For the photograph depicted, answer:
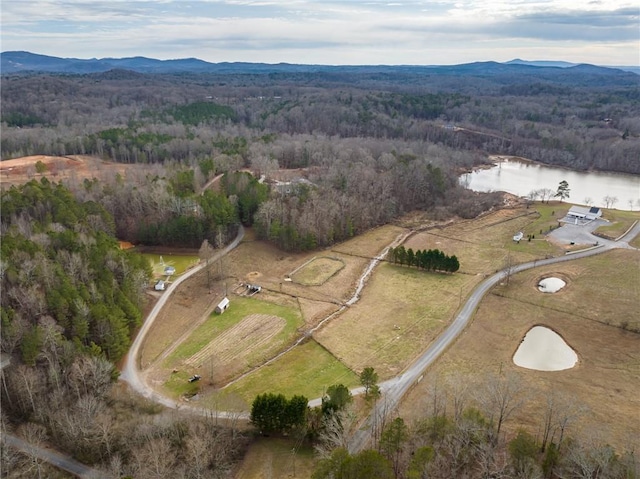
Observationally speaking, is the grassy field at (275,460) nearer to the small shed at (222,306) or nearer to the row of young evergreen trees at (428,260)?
the small shed at (222,306)

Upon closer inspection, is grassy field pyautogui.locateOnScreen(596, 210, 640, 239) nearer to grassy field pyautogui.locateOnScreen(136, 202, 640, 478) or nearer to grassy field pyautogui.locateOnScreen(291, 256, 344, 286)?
grassy field pyautogui.locateOnScreen(136, 202, 640, 478)

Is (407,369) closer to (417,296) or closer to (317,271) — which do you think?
(417,296)

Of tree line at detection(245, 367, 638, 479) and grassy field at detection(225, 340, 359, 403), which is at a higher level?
tree line at detection(245, 367, 638, 479)

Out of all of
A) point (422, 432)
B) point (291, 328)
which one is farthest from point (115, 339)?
point (422, 432)

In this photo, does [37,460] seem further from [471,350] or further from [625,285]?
[625,285]

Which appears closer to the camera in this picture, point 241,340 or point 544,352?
point 544,352

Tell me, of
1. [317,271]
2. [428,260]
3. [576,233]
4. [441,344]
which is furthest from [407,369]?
[576,233]

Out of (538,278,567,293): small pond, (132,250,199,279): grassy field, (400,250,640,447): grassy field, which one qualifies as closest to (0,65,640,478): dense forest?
(132,250,199,279): grassy field
